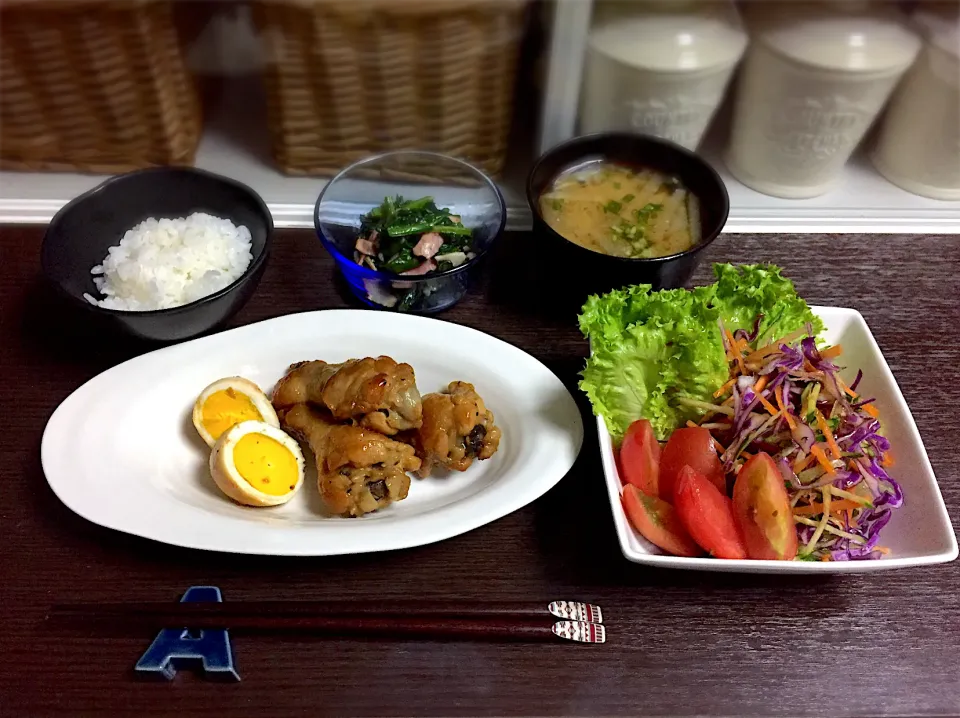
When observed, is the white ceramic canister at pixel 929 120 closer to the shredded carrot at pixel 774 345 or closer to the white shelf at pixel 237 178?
the shredded carrot at pixel 774 345

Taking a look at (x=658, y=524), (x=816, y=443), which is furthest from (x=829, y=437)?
(x=658, y=524)

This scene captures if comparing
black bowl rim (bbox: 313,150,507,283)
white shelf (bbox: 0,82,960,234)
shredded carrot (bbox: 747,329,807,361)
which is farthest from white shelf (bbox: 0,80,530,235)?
shredded carrot (bbox: 747,329,807,361)

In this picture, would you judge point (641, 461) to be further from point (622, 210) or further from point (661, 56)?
point (661, 56)

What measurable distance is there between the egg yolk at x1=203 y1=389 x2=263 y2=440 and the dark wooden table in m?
0.24

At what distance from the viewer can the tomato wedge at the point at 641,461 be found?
1297 millimetres

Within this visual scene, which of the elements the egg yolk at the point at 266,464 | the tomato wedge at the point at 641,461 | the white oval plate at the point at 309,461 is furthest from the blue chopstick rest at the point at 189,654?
the tomato wedge at the point at 641,461

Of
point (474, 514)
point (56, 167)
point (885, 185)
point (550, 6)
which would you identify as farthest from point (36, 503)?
point (885, 185)

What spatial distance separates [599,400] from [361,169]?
0.85 meters

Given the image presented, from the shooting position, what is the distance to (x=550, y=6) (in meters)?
1.62

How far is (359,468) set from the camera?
1298 mm

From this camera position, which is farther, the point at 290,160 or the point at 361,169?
the point at 290,160

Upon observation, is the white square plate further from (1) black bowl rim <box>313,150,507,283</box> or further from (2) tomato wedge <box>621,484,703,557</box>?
(1) black bowl rim <box>313,150,507,283</box>

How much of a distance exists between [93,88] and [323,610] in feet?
4.32

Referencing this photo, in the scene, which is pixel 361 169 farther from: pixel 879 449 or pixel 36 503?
pixel 879 449
